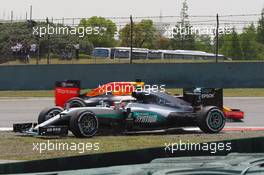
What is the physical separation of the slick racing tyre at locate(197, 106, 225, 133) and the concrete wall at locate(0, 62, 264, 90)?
48.5 feet

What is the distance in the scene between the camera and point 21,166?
11.9 feet

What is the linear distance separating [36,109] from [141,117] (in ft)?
25.6

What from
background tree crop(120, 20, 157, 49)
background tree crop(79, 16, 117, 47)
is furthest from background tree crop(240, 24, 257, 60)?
background tree crop(79, 16, 117, 47)

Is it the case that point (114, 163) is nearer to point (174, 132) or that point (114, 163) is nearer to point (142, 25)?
point (174, 132)

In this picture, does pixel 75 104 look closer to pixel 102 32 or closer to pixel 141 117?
pixel 141 117

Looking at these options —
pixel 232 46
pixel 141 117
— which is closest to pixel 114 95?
pixel 141 117

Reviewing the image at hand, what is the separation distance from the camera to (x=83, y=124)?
11453mm

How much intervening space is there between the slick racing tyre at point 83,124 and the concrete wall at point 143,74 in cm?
1565

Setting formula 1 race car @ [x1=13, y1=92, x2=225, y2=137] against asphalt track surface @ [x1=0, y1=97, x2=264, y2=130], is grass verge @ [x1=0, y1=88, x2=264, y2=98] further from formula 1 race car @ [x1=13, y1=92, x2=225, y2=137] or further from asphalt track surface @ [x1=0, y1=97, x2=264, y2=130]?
formula 1 race car @ [x1=13, y1=92, x2=225, y2=137]

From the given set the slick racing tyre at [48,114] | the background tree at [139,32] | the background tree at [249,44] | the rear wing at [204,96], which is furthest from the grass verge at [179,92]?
the slick racing tyre at [48,114]

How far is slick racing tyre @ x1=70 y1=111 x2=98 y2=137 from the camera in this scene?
11.4 m

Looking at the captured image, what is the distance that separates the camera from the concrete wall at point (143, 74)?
2720cm

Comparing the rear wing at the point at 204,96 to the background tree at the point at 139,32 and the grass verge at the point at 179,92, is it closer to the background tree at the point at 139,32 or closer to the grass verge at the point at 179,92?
the grass verge at the point at 179,92

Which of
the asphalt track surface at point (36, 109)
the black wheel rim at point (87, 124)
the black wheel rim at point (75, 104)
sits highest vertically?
the black wheel rim at point (75, 104)
